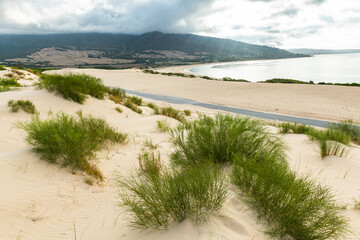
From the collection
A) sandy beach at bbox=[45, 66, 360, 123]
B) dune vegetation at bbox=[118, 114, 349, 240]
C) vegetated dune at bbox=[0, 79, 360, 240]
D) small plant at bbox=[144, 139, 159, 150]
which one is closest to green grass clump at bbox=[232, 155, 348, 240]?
dune vegetation at bbox=[118, 114, 349, 240]

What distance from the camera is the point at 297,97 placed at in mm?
20344

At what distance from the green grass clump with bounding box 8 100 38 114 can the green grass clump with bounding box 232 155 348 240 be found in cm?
786

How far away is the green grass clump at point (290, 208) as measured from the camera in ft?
6.56

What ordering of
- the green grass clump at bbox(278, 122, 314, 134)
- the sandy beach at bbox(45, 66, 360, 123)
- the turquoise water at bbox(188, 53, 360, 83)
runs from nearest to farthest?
the green grass clump at bbox(278, 122, 314, 134) → the sandy beach at bbox(45, 66, 360, 123) → the turquoise water at bbox(188, 53, 360, 83)

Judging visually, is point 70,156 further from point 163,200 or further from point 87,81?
point 87,81

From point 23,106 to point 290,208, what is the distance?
879 cm

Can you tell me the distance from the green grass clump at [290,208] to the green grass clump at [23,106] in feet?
25.8

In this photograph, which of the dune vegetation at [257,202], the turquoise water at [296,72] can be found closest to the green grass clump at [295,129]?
the dune vegetation at [257,202]

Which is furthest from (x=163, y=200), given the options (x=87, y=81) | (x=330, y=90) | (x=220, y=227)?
(x=330, y=90)

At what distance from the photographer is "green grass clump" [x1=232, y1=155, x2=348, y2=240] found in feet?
6.56

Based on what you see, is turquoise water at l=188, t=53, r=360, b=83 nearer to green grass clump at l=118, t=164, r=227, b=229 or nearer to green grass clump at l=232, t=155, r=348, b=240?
green grass clump at l=232, t=155, r=348, b=240

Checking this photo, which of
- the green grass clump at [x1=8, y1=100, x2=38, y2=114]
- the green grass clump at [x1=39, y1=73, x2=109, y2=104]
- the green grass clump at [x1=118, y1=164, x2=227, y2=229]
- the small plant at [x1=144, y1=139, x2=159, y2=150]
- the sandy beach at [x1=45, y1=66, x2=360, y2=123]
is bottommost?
the sandy beach at [x1=45, y1=66, x2=360, y2=123]

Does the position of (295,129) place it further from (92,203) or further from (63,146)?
(63,146)

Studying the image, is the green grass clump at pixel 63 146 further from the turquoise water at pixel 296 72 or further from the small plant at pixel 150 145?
the turquoise water at pixel 296 72
